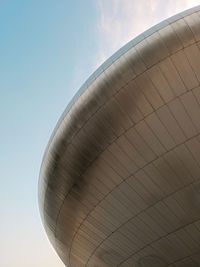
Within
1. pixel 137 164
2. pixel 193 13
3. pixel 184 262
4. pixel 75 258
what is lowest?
pixel 184 262

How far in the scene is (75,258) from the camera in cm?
1816

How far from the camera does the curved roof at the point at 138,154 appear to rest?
39.0 ft

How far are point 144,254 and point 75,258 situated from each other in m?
4.81

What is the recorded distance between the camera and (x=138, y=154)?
1275 cm

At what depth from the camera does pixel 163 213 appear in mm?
13641

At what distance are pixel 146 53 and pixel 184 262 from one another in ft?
32.5

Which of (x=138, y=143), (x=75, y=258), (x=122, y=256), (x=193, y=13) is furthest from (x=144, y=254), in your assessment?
(x=193, y=13)

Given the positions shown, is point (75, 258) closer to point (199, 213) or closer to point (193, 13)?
point (199, 213)

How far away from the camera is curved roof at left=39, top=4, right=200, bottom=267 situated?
39.0ft

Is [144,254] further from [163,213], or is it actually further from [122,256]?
[163,213]

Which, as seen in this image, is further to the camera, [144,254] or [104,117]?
[144,254]

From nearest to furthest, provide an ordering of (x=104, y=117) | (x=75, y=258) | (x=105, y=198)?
(x=104, y=117)
(x=105, y=198)
(x=75, y=258)

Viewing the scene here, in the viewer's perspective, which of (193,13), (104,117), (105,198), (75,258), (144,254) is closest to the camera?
(193,13)

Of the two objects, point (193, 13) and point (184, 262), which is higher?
point (193, 13)
